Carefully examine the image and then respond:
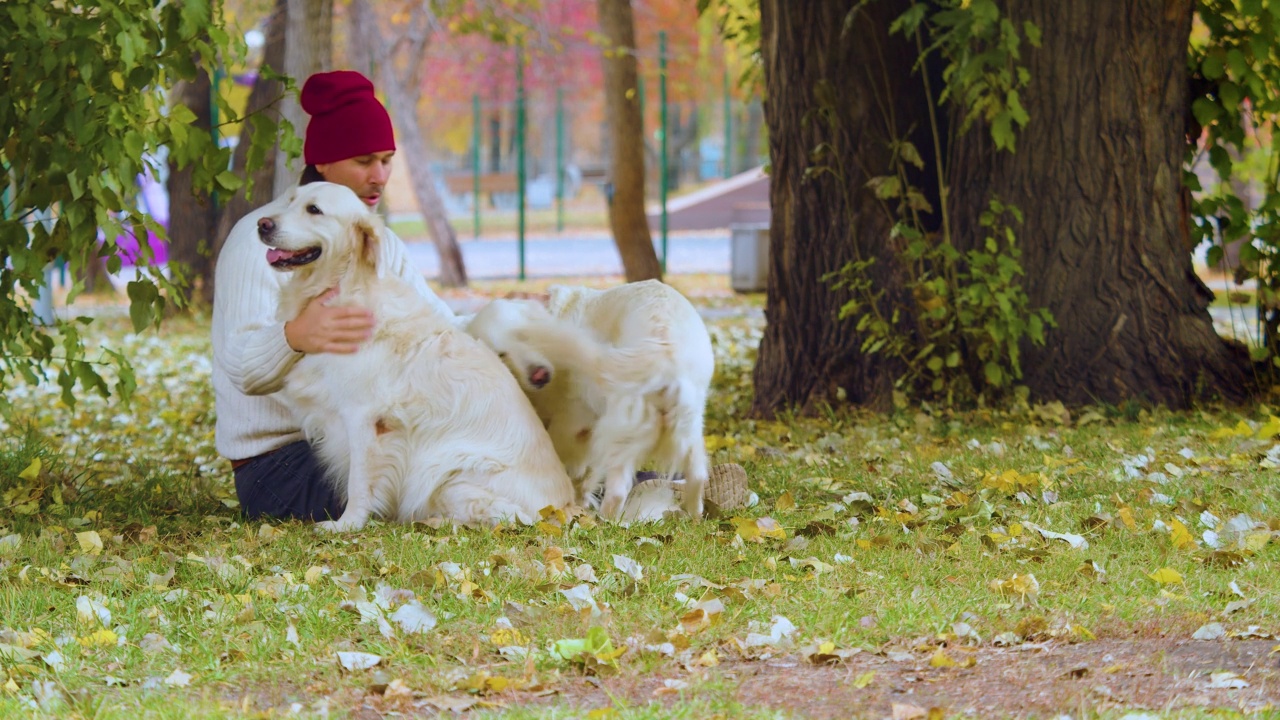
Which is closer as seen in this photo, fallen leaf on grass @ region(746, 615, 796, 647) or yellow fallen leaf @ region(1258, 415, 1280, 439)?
fallen leaf on grass @ region(746, 615, 796, 647)

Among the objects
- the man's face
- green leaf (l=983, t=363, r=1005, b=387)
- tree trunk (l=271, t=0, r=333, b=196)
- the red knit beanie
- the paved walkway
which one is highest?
tree trunk (l=271, t=0, r=333, b=196)

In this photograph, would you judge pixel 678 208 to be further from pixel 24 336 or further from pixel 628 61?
pixel 24 336

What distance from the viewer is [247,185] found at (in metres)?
5.18

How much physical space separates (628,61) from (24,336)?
9.07m

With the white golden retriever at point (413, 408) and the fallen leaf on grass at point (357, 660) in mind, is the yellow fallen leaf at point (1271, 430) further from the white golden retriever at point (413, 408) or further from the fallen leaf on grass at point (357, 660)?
the fallen leaf on grass at point (357, 660)

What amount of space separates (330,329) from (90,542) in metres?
0.99

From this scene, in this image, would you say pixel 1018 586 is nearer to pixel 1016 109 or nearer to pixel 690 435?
pixel 690 435

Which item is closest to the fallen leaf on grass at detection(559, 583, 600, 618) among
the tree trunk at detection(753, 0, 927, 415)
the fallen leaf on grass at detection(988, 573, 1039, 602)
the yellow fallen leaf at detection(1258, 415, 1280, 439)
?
the fallen leaf on grass at detection(988, 573, 1039, 602)

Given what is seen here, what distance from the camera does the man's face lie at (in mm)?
4730

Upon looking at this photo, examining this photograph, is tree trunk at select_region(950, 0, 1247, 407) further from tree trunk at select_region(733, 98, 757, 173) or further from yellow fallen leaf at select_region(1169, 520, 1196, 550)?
tree trunk at select_region(733, 98, 757, 173)

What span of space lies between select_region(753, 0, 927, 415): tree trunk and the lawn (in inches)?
62.2

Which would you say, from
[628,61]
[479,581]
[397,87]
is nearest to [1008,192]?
[479,581]

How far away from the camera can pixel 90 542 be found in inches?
171

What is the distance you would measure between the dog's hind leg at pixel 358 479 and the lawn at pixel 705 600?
0.33 feet
